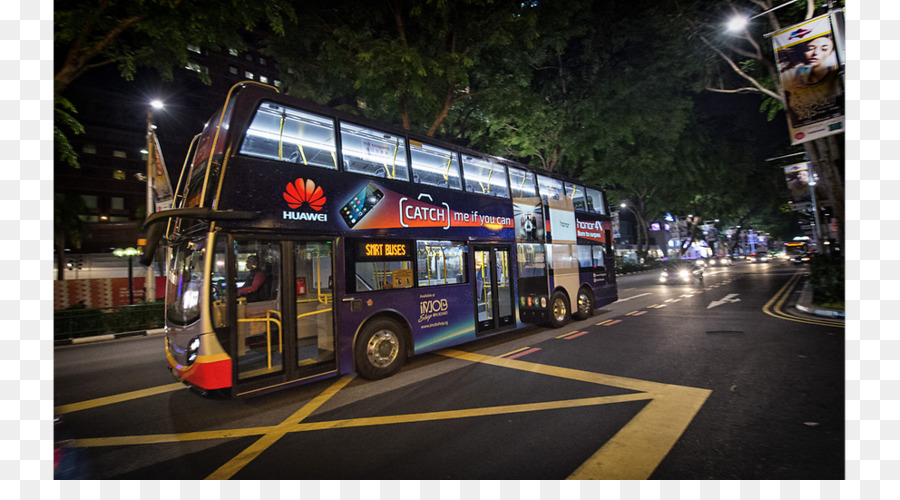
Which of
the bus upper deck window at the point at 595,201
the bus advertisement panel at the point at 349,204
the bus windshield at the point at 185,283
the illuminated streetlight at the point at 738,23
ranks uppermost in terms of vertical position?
the illuminated streetlight at the point at 738,23

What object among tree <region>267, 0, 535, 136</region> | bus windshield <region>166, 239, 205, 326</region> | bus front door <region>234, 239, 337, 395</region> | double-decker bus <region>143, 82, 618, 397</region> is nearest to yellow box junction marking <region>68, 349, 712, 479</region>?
bus front door <region>234, 239, 337, 395</region>

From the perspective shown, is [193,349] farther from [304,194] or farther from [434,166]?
[434,166]

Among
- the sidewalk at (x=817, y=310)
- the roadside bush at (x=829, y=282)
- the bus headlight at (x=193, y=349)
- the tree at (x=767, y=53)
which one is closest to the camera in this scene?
the bus headlight at (x=193, y=349)

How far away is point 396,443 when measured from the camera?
11.9 feet

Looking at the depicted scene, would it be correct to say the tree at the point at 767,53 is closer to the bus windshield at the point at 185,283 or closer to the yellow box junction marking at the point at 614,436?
the yellow box junction marking at the point at 614,436

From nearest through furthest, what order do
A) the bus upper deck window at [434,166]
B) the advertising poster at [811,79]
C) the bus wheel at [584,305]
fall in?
the bus upper deck window at [434,166], the advertising poster at [811,79], the bus wheel at [584,305]

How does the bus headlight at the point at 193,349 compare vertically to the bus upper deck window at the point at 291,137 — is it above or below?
below

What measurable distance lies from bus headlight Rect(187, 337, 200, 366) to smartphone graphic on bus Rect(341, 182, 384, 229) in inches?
96.5

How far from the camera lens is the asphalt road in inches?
124

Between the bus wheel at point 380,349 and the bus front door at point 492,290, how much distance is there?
6.68 ft

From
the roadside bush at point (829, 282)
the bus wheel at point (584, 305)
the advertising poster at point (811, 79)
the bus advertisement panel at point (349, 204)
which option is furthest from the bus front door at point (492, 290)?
the roadside bush at point (829, 282)

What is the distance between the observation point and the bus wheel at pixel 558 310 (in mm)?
9336

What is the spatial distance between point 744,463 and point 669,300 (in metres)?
12.5

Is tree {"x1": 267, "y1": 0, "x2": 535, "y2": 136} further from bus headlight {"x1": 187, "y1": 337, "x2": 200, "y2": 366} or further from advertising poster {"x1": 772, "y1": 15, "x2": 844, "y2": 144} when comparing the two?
bus headlight {"x1": 187, "y1": 337, "x2": 200, "y2": 366}
